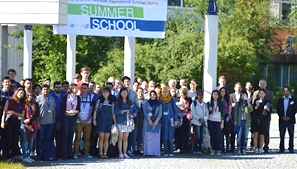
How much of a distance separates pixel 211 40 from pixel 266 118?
2706 millimetres

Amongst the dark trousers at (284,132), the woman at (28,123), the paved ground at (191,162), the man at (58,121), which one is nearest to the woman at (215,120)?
the paved ground at (191,162)

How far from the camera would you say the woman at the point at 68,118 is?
1712 centimetres

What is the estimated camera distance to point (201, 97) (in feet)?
61.4

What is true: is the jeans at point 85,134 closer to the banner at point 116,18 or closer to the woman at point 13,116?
the woman at point 13,116

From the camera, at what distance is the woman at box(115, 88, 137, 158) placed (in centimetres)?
1766

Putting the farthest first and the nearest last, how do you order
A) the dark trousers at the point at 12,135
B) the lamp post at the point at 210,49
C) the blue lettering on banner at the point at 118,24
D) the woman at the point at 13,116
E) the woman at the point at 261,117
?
the blue lettering on banner at the point at 118,24
the lamp post at the point at 210,49
the woman at the point at 261,117
the dark trousers at the point at 12,135
the woman at the point at 13,116

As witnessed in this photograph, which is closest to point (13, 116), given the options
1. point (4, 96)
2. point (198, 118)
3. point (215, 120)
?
point (4, 96)

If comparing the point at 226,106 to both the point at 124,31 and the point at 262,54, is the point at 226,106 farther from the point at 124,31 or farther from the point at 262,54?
the point at 262,54

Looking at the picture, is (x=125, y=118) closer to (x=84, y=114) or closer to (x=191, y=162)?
(x=84, y=114)

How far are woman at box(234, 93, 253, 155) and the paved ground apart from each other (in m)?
0.49

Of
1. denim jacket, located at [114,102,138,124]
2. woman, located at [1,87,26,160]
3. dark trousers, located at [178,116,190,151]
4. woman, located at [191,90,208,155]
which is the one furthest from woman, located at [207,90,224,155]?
woman, located at [1,87,26,160]

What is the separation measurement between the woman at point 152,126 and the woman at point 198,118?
1.01m

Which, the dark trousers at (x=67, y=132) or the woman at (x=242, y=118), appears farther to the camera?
the woman at (x=242, y=118)

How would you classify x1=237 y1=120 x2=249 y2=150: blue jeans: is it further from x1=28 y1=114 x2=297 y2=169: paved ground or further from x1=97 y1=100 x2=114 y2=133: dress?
x1=97 y1=100 x2=114 y2=133: dress
